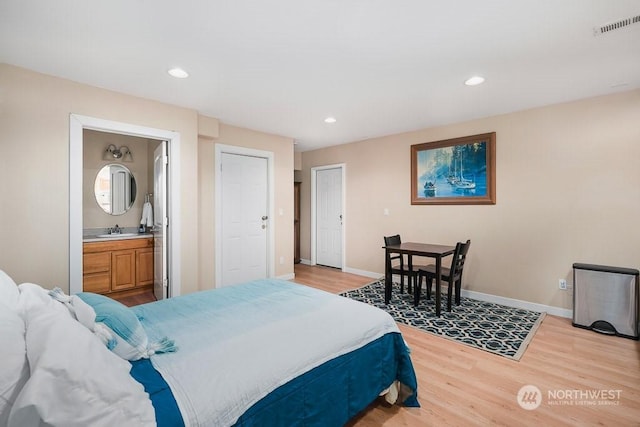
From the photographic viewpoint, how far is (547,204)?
3.54m

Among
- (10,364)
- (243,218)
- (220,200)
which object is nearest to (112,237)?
(220,200)

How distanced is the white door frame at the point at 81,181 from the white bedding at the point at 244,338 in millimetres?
1315

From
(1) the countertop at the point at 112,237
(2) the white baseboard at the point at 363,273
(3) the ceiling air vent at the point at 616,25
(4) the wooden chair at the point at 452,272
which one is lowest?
(2) the white baseboard at the point at 363,273

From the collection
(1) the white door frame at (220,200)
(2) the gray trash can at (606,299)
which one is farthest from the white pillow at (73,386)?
(2) the gray trash can at (606,299)

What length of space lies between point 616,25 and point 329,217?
464 centimetres

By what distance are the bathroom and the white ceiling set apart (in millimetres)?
1791

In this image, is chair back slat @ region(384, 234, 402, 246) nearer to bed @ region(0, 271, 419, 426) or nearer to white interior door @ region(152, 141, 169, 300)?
bed @ region(0, 271, 419, 426)

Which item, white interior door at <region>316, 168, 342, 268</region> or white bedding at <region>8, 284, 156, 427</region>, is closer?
white bedding at <region>8, 284, 156, 427</region>

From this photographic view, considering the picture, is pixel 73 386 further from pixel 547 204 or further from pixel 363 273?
pixel 363 273

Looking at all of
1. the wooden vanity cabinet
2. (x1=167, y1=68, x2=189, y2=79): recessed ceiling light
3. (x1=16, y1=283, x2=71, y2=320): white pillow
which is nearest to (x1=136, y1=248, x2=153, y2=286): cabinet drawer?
the wooden vanity cabinet

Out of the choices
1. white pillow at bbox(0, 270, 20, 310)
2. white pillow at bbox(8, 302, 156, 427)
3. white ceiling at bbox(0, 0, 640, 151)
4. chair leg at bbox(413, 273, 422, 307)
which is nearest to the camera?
white pillow at bbox(8, 302, 156, 427)

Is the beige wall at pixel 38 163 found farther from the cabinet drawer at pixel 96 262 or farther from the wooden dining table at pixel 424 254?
the wooden dining table at pixel 424 254

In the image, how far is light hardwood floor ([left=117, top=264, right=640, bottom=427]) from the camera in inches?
72.4

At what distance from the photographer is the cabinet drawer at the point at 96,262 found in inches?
152
